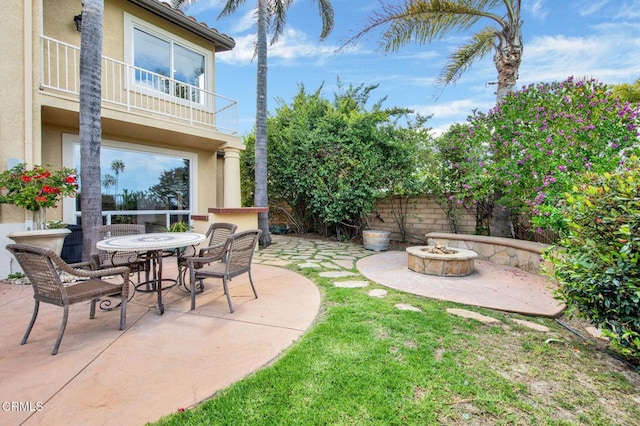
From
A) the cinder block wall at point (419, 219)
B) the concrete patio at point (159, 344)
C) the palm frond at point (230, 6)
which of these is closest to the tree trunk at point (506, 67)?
the cinder block wall at point (419, 219)

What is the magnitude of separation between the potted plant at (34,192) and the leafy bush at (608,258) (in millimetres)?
7257

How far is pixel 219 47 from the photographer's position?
30.4 feet

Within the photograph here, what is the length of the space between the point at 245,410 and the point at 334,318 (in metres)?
1.54

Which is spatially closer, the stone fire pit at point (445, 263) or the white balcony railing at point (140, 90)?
the stone fire pit at point (445, 263)

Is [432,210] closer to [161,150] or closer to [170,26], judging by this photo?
[161,150]

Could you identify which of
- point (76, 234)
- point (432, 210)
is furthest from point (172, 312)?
point (432, 210)

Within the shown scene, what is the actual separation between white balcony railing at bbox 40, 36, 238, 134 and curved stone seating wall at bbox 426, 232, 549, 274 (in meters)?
6.90

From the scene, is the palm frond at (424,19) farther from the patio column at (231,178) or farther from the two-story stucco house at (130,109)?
the two-story stucco house at (130,109)

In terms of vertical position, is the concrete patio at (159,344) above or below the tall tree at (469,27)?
below

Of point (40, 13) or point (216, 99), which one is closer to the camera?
point (40, 13)

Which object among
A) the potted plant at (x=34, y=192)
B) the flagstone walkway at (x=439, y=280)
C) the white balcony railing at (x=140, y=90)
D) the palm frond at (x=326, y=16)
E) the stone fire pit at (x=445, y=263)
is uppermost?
the palm frond at (x=326, y=16)

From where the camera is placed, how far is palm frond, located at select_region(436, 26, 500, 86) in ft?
24.5

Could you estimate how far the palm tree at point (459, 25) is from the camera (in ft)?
21.6

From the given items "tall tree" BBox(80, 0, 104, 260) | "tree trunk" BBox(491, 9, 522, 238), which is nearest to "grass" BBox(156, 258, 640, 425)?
"tree trunk" BBox(491, 9, 522, 238)
